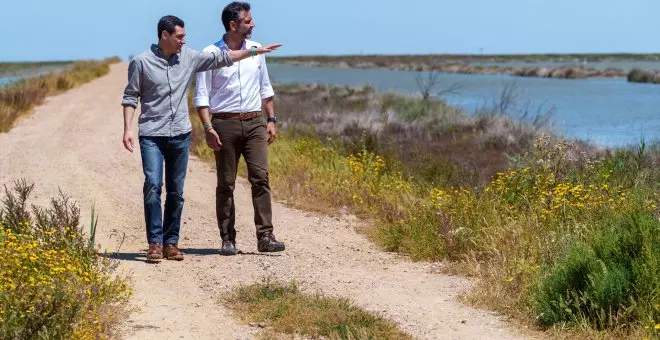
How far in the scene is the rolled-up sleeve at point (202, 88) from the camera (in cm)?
827

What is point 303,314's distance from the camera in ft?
20.9

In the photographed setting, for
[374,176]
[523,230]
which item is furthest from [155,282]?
[374,176]

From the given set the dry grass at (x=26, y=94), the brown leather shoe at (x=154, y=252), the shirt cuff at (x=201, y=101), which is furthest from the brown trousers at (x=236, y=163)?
the dry grass at (x=26, y=94)

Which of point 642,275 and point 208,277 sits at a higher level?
point 642,275

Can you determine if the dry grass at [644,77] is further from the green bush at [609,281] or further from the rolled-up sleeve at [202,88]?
the green bush at [609,281]

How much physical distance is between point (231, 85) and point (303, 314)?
2650 millimetres

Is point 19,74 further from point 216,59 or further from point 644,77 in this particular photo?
point 216,59

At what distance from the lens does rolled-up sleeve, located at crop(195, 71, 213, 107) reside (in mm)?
8273

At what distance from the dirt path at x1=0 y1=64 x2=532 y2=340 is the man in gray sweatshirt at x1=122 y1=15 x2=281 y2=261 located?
625 millimetres

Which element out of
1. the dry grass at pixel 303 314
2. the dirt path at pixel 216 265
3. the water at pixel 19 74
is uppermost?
the dry grass at pixel 303 314

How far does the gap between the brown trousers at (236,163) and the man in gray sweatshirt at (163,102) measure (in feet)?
1.33

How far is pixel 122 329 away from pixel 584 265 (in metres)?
2.89

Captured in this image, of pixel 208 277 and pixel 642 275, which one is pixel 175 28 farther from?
pixel 642 275

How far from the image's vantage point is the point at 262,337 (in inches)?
241
